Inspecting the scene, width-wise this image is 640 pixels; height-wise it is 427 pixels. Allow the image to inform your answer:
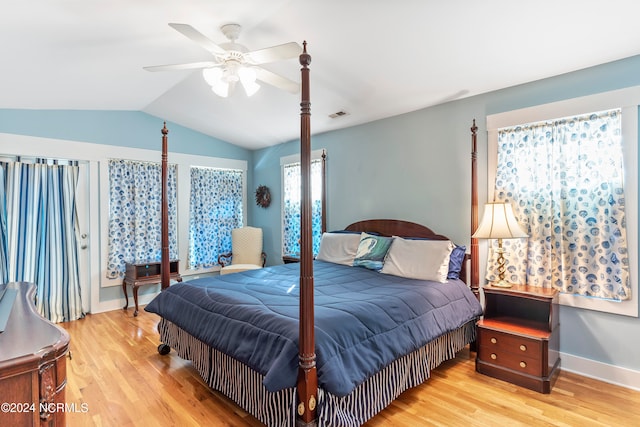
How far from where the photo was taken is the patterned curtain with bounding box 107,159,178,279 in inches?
173

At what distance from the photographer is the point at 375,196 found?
13.4 ft

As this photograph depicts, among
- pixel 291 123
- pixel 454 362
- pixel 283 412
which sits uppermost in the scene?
pixel 291 123

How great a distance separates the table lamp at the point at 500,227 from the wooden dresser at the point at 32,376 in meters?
2.77

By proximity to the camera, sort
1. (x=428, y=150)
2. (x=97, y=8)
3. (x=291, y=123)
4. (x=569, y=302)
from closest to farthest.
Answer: (x=97, y=8)
(x=569, y=302)
(x=428, y=150)
(x=291, y=123)

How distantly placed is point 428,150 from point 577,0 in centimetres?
177

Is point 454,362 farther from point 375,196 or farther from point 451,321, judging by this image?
point 375,196

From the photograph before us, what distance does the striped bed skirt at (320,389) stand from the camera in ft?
5.77

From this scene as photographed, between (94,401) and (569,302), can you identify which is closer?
(94,401)

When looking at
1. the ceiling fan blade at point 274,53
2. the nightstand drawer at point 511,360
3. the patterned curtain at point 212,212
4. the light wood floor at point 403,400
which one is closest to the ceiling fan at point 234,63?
the ceiling fan blade at point 274,53

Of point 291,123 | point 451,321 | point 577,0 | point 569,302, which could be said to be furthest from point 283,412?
point 291,123

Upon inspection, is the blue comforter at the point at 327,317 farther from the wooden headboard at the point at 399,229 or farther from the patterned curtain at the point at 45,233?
the patterned curtain at the point at 45,233

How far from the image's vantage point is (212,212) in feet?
17.7

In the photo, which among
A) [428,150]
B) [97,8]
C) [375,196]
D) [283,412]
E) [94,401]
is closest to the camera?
[283,412]

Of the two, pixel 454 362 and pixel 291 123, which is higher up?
pixel 291 123
